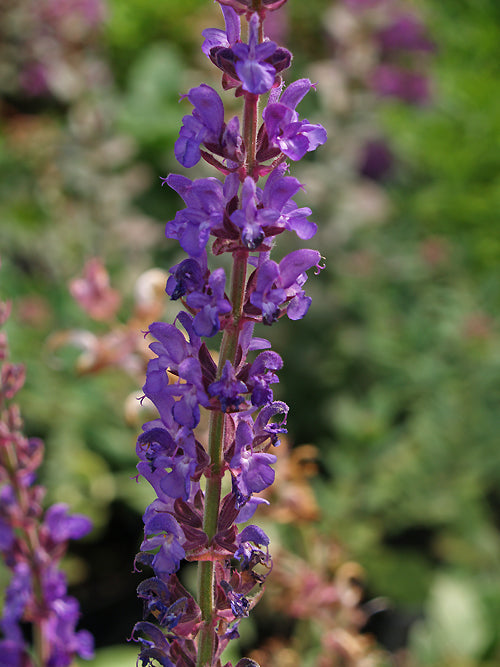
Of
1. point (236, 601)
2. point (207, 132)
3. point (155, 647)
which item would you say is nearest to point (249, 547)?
point (236, 601)

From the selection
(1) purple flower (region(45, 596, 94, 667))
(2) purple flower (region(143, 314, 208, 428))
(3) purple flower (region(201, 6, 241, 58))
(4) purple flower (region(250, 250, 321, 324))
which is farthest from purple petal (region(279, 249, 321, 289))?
(1) purple flower (region(45, 596, 94, 667))

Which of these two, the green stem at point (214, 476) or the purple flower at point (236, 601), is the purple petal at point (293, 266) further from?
the purple flower at point (236, 601)

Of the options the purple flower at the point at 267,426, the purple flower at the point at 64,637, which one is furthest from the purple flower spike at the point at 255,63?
the purple flower at the point at 64,637

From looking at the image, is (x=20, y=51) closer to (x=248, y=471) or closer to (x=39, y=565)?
(x=39, y=565)

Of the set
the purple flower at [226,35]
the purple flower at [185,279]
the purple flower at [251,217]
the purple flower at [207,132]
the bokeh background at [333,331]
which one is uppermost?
the bokeh background at [333,331]

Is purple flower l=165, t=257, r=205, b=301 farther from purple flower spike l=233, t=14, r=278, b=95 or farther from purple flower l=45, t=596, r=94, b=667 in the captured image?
purple flower l=45, t=596, r=94, b=667

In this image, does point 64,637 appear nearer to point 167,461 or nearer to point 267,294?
point 167,461
